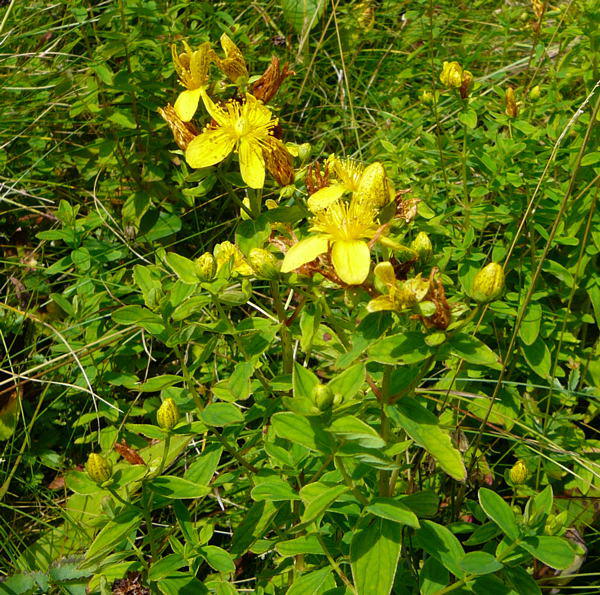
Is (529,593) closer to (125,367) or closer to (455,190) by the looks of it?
(455,190)

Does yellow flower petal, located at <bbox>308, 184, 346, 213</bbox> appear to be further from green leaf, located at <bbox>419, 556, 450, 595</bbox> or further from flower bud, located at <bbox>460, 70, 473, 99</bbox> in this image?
flower bud, located at <bbox>460, 70, 473, 99</bbox>

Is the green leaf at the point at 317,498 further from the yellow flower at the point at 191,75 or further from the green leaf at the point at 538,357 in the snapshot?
the green leaf at the point at 538,357

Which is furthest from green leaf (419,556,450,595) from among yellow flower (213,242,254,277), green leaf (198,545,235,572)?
yellow flower (213,242,254,277)

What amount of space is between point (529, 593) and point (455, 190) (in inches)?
38.9

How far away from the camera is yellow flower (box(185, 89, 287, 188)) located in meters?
1.00

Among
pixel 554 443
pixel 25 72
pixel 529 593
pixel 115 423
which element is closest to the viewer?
pixel 529 593

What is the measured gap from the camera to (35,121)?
1.85 m

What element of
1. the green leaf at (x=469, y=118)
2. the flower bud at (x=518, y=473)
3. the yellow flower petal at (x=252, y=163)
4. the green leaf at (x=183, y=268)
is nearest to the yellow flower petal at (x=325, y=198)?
the yellow flower petal at (x=252, y=163)

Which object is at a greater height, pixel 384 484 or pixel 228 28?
pixel 228 28

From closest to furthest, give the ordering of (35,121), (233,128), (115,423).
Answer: (233,128) < (115,423) < (35,121)

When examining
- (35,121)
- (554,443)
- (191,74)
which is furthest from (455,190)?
(35,121)

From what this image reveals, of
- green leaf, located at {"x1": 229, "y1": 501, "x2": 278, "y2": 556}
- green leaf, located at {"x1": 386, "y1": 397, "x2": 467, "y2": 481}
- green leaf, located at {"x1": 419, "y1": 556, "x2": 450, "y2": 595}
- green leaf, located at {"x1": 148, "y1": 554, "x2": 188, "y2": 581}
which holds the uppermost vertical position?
green leaf, located at {"x1": 386, "y1": 397, "x2": 467, "y2": 481}

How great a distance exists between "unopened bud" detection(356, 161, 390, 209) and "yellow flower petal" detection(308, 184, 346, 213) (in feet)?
0.13

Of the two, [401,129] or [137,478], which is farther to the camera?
[401,129]
